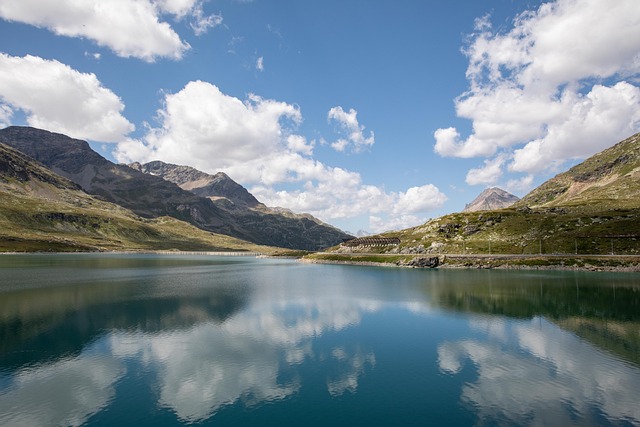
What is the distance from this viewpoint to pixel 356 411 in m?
30.3

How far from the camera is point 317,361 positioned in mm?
43219

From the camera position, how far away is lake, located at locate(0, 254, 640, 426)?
3020 cm

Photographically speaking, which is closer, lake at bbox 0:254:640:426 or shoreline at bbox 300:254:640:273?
lake at bbox 0:254:640:426

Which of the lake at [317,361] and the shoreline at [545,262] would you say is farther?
the shoreline at [545,262]

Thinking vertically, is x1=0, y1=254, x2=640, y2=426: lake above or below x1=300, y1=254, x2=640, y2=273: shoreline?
below

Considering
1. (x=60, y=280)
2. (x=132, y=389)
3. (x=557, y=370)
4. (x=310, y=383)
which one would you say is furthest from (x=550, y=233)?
(x=60, y=280)

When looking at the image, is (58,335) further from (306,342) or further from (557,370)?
(557,370)

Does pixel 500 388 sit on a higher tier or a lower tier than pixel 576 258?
lower

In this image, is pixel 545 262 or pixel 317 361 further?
pixel 545 262

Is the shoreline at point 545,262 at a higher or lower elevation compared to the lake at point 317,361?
higher

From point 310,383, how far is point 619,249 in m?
181

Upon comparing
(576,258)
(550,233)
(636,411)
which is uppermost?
(550,233)

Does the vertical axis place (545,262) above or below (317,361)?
above

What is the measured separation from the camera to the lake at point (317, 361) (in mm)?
30205
